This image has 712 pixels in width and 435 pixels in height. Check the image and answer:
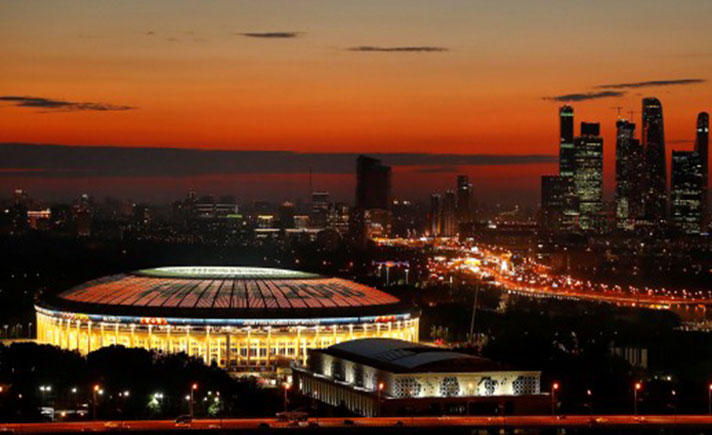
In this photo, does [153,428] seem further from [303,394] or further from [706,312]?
[706,312]

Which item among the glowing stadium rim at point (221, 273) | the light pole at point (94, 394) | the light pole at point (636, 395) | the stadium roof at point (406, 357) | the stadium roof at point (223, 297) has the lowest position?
the light pole at point (636, 395)

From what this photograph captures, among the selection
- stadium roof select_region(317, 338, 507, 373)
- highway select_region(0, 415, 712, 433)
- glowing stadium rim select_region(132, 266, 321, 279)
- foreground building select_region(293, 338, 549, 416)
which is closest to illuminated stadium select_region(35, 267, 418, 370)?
glowing stadium rim select_region(132, 266, 321, 279)

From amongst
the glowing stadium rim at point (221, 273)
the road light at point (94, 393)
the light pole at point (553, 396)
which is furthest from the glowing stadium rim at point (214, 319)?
the light pole at point (553, 396)

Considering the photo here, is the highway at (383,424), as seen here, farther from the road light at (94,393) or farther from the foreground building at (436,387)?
the foreground building at (436,387)

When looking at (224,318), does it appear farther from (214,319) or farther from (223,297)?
(223,297)

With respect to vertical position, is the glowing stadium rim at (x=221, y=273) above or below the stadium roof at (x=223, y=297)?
above

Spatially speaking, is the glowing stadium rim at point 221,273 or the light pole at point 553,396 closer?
the light pole at point 553,396

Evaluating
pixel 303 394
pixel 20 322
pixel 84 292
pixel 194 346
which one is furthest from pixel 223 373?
pixel 20 322
